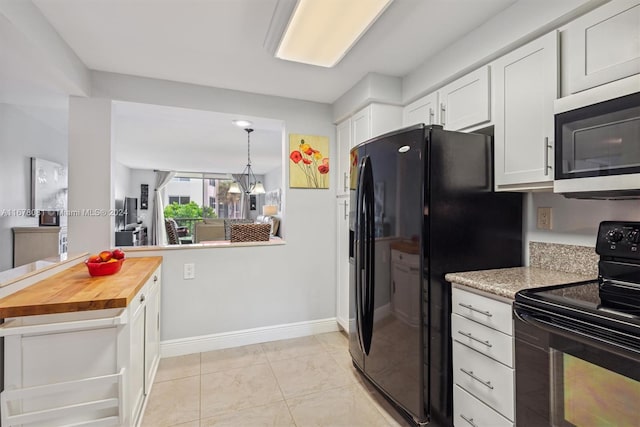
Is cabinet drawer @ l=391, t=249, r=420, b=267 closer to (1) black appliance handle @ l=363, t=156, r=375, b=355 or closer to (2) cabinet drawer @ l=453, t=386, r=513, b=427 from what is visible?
(1) black appliance handle @ l=363, t=156, r=375, b=355

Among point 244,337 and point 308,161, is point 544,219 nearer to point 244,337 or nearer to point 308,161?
point 308,161

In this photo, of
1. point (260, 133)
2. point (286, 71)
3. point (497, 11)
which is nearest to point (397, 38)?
point (497, 11)

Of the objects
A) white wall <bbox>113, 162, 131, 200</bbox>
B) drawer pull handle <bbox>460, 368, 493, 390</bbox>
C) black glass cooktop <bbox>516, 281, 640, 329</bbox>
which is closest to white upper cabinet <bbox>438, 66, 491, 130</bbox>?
black glass cooktop <bbox>516, 281, 640, 329</bbox>

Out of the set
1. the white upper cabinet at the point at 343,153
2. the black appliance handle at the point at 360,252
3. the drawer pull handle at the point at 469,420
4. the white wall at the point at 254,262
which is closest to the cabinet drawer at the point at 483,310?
the drawer pull handle at the point at 469,420

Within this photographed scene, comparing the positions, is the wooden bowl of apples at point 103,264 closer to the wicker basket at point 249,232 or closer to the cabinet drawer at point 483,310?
the wicker basket at point 249,232

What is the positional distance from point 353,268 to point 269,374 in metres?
1.01

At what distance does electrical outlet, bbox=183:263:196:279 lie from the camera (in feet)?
8.65

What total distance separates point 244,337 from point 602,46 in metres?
3.00

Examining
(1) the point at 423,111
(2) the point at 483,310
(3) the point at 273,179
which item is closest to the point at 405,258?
(2) the point at 483,310

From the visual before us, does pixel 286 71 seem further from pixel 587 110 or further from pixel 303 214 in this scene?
pixel 587 110

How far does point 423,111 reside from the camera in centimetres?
231

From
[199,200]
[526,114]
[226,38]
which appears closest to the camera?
[526,114]

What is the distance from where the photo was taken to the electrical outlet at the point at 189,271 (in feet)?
8.65

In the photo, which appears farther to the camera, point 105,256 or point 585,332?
point 105,256
